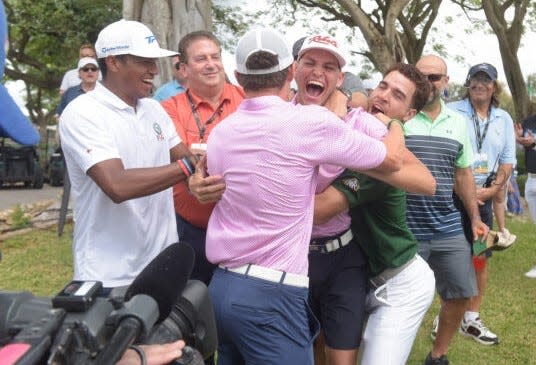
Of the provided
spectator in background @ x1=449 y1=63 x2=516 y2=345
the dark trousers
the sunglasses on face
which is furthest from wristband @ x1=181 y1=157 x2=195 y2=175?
the sunglasses on face

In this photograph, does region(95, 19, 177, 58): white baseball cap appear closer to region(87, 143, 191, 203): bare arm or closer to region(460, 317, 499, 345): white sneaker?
region(87, 143, 191, 203): bare arm

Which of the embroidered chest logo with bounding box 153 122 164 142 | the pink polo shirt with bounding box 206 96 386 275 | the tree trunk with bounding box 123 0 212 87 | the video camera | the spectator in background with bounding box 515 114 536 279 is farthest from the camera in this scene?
the spectator in background with bounding box 515 114 536 279

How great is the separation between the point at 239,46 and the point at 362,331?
148 centimetres

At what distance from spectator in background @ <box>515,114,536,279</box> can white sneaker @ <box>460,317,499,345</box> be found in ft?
7.03

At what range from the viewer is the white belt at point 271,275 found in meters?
2.62

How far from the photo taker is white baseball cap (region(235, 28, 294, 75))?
266 centimetres

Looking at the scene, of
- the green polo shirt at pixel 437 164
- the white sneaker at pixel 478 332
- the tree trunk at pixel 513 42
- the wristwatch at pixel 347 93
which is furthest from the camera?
the tree trunk at pixel 513 42

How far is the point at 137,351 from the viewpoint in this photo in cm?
148

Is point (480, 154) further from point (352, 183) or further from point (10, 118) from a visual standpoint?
point (10, 118)

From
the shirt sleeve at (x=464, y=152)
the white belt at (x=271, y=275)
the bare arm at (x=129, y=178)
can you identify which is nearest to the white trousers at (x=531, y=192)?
the shirt sleeve at (x=464, y=152)

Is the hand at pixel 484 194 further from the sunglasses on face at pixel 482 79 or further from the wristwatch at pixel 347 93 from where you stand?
the wristwatch at pixel 347 93

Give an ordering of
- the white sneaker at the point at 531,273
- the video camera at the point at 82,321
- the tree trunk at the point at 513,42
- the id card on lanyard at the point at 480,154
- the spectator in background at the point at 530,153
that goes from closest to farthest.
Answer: the video camera at the point at 82,321
the id card on lanyard at the point at 480,154
the spectator in background at the point at 530,153
the white sneaker at the point at 531,273
the tree trunk at the point at 513,42

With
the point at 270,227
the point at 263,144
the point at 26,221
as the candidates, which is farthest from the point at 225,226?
the point at 26,221

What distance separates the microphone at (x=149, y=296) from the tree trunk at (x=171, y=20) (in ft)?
16.8
